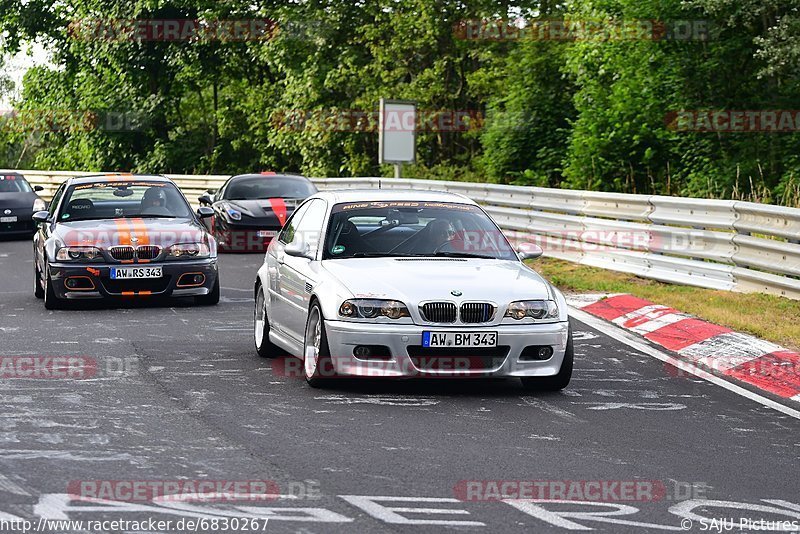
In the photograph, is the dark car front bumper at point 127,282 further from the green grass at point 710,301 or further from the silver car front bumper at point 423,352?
the silver car front bumper at point 423,352

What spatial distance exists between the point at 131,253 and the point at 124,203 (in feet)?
4.62

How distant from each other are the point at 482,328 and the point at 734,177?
19.0 metres

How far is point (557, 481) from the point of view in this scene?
705 cm

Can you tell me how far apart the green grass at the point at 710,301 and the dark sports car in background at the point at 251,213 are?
21.9ft

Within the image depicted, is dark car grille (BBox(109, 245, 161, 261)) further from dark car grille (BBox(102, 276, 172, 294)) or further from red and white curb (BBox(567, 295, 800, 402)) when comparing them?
red and white curb (BBox(567, 295, 800, 402))

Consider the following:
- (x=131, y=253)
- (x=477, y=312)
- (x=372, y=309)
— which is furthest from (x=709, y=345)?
(x=131, y=253)

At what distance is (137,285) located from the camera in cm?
1553

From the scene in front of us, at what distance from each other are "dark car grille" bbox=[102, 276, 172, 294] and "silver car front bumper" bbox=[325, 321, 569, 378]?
243 inches

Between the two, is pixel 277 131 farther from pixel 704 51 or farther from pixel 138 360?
pixel 138 360

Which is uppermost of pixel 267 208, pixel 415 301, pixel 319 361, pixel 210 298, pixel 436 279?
pixel 436 279

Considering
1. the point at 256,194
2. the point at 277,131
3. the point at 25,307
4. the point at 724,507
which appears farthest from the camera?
the point at 277,131

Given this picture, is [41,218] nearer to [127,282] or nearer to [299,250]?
[127,282]

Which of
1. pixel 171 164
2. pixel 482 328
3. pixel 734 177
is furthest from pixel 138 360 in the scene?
pixel 171 164

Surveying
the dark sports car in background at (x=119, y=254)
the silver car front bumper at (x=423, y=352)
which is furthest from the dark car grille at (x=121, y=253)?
the silver car front bumper at (x=423, y=352)
